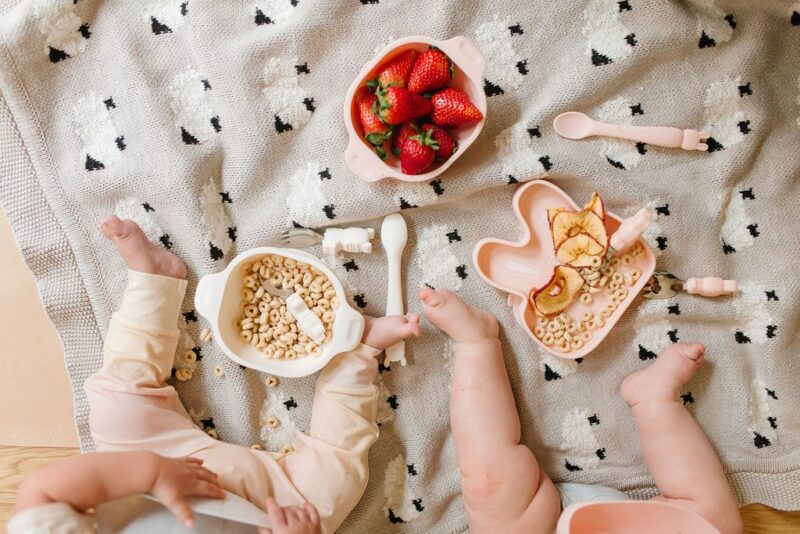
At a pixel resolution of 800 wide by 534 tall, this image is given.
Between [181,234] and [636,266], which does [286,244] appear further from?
[636,266]

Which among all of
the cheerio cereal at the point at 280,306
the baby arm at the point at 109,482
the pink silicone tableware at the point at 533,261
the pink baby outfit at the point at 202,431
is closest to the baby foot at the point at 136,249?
the pink baby outfit at the point at 202,431

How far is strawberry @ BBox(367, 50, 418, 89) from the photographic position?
1.00 m

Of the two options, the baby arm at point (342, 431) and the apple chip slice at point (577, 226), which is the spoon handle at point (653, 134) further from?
the baby arm at point (342, 431)

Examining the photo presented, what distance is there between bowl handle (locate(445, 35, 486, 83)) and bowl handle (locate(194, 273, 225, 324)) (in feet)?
1.68

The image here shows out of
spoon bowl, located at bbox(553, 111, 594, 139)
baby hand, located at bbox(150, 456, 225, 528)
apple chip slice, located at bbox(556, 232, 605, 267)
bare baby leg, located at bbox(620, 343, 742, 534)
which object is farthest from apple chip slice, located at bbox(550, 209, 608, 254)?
baby hand, located at bbox(150, 456, 225, 528)

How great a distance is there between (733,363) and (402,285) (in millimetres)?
596

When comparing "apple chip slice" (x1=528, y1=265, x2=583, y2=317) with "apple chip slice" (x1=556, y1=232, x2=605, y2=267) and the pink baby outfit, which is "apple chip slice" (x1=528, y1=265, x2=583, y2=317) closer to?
"apple chip slice" (x1=556, y1=232, x2=605, y2=267)

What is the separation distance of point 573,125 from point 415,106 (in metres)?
0.30

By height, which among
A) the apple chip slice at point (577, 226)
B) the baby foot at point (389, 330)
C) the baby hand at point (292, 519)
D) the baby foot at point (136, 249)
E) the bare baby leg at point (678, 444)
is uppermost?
the apple chip slice at point (577, 226)

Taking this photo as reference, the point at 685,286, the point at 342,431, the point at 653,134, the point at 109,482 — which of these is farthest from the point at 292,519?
the point at 653,134

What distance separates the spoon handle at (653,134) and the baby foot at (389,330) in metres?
0.45

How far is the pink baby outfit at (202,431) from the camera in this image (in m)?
1.02

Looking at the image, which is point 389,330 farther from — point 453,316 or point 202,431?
point 202,431

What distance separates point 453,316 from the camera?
1.08 metres
